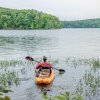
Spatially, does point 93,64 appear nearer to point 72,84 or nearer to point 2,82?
point 72,84

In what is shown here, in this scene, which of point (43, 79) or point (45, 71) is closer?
point (43, 79)

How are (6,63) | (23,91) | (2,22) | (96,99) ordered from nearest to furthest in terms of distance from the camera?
1. (96,99)
2. (23,91)
3. (6,63)
4. (2,22)

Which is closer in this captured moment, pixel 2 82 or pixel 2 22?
pixel 2 82

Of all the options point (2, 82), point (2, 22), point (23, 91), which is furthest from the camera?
point (2, 22)

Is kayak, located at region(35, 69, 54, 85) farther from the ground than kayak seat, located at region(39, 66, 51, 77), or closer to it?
closer to it

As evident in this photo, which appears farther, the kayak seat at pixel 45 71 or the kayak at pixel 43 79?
the kayak seat at pixel 45 71

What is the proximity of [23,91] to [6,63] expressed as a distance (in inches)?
533

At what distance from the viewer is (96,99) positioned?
21703mm

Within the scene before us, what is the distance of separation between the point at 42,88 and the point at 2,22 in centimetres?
17587

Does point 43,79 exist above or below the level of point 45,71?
below

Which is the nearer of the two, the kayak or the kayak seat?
the kayak

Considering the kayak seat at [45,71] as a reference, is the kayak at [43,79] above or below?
below

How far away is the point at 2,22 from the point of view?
19738cm

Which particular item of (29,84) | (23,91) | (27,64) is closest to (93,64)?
(27,64)
